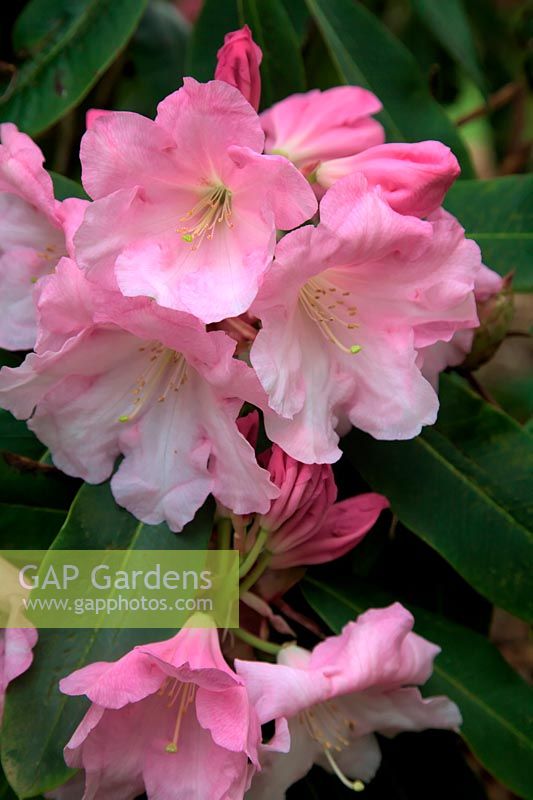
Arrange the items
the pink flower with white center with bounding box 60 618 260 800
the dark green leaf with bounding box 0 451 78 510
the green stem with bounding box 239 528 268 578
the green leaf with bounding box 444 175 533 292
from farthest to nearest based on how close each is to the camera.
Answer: the green leaf with bounding box 444 175 533 292 < the dark green leaf with bounding box 0 451 78 510 < the green stem with bounding box 239 528 268 578 < the pink flower with white center with bounding box 60 618 260 800

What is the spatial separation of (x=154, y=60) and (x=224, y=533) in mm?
955

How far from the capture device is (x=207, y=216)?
0.85 meters

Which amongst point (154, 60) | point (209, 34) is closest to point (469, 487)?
point (209, 34)

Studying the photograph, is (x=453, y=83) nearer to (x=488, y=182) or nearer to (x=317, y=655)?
(x=488, y=182)

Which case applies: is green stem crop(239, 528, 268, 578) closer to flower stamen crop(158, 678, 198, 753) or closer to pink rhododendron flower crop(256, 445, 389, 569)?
pink rhododendron flower crop(256, 445, 389, 569)

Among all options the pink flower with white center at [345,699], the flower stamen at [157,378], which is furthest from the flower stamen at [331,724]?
the flower stamen at [157,378]

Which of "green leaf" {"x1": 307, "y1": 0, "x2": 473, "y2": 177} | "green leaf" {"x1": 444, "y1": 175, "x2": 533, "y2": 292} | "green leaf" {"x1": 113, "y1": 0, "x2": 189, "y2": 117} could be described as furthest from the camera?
"green leaf" {"x1": 113, "y1": 0, "x2": 189, "y2": 117}

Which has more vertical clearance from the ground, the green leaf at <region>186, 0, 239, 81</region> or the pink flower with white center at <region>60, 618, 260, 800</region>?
the green leaf at <region>186, 0, 239, 81</region>

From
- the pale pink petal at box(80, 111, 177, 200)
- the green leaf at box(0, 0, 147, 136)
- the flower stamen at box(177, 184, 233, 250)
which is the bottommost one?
the green leaf at box(0, 0, 147, 136)

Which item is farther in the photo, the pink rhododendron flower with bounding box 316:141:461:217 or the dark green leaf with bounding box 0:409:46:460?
the dark green leaf with bounding box 0:409:46:460

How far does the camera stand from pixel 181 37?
61.6 inches

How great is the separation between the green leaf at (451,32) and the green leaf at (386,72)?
71 millimetres

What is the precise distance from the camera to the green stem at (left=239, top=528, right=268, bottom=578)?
856mm

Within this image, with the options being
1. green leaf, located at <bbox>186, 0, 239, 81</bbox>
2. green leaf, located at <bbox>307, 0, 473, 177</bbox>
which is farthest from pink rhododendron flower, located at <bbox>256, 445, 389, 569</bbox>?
green leaf, located at <bbox>186, 0, 239, 81</bbox>
